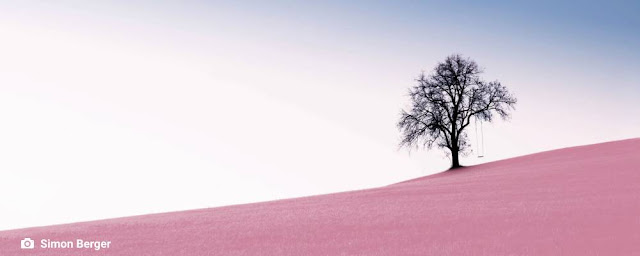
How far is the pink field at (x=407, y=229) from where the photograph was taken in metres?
6.71

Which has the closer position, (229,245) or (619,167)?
(229,245)

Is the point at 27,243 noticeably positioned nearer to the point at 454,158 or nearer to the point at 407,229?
the point at 407,229

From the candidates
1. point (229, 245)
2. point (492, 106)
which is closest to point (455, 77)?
point (492, 106)

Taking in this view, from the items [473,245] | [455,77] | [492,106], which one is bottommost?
[473,245]

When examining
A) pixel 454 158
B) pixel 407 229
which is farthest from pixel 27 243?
pixel 454 158

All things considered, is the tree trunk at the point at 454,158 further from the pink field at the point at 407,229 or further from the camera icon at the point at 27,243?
the camera icon at the point at 27,243

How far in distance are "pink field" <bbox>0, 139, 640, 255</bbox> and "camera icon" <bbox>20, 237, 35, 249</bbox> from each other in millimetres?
96

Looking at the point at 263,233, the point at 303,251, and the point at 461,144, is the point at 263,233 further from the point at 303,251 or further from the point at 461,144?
the point at 461,144

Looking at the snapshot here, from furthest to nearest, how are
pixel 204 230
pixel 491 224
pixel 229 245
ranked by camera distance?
1. pixel 204 230
2. pixel 491 224
3. pixel 229 245

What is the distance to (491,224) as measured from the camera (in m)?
7.96

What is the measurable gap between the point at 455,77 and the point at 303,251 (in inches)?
1126

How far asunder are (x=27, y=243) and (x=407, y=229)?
5.74 meters

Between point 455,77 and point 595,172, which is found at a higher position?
point 455,77

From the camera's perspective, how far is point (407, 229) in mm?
7945
